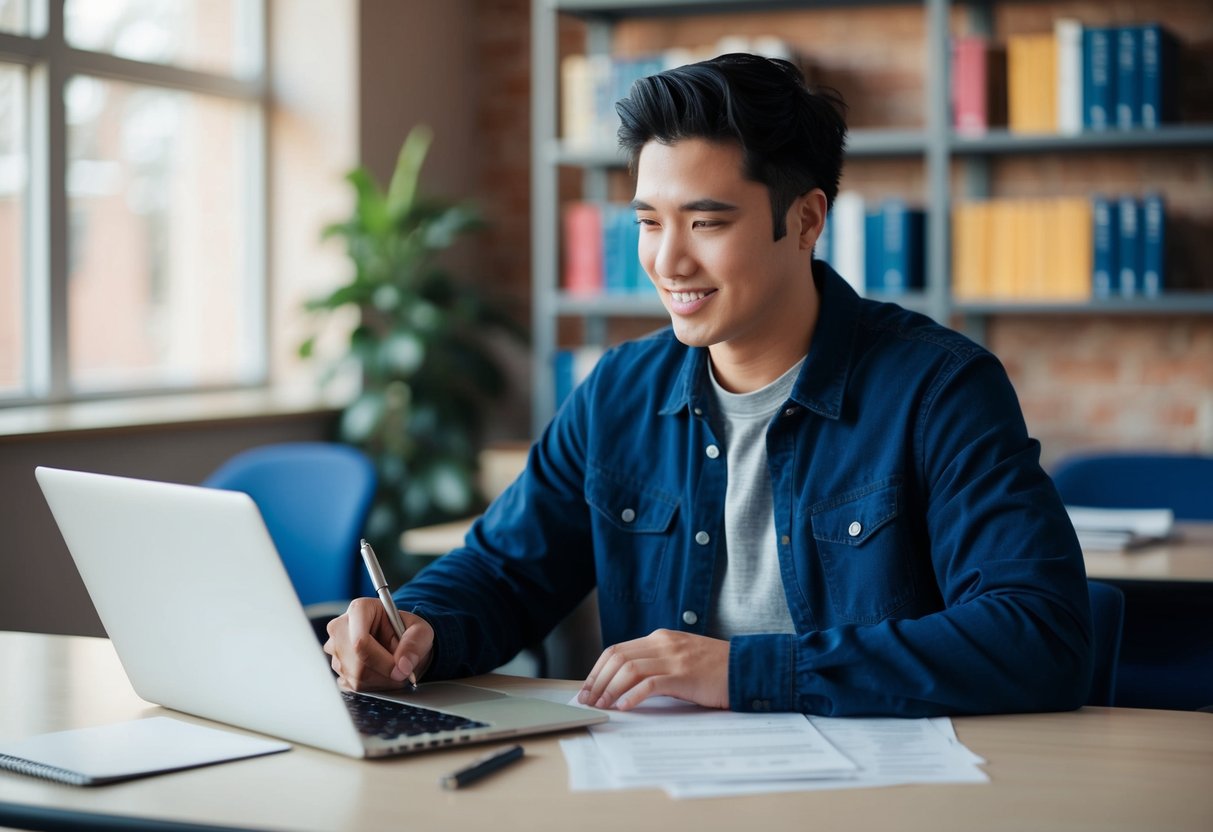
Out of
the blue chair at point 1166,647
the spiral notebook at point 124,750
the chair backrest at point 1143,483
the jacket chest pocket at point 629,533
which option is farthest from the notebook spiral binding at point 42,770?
the chair backrest at point 1143,483

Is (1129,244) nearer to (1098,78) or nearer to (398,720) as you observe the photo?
(1098,78)

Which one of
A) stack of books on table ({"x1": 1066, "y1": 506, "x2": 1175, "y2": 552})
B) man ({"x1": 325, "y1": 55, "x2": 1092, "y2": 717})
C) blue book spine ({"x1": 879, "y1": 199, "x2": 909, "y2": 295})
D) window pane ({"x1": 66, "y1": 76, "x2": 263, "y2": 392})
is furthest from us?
window pane ({"x1": 66, "y1": 76, "x2": 263, "y2": 392})

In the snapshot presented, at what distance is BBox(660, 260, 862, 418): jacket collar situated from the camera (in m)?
1.72

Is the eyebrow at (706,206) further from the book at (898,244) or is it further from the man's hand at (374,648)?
the book at (898,244)

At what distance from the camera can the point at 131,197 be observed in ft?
14.4

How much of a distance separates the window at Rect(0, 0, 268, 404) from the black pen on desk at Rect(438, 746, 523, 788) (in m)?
3.03

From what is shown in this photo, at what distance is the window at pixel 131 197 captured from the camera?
3.95 metres

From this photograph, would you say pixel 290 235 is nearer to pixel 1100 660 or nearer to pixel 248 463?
pixel 248 463

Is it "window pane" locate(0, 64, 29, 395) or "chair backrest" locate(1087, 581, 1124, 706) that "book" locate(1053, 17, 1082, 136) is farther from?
"window pane" locate(0, 64, 29, 395)

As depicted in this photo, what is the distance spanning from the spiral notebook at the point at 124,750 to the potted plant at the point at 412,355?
2.91m

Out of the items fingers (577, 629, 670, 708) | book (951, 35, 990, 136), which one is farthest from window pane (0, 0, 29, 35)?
fingers (577, 629, 670, 708)

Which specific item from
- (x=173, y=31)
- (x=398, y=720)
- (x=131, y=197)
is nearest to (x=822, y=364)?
(x=398, y=720)

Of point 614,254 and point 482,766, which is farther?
point 614,254

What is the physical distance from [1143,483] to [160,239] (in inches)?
119
